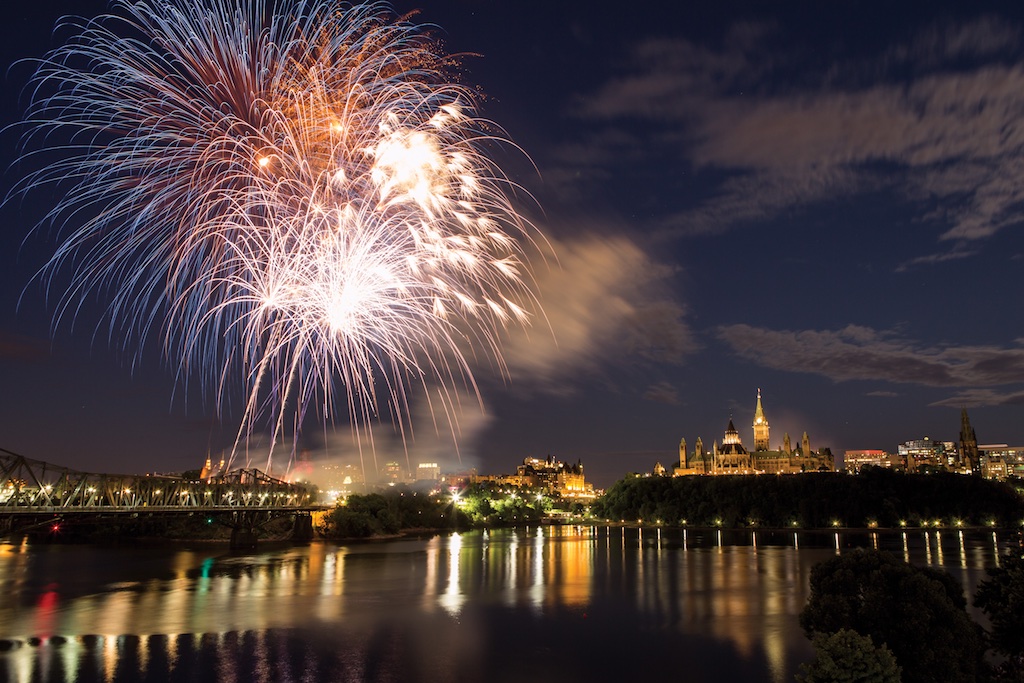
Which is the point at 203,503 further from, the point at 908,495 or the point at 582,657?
the point at 908,495

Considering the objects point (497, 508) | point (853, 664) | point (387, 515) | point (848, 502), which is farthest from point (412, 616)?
point (497, 508)

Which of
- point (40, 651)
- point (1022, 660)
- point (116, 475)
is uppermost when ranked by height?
point (116, 475)

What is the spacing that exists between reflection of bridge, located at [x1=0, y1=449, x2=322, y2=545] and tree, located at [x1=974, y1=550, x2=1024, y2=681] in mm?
51132

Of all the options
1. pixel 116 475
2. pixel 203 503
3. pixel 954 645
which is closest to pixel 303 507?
pixel 203 503

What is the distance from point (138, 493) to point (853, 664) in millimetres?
Answer: 66806

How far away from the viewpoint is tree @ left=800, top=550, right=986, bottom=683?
17.1 meters

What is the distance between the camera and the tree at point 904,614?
17.1 meters

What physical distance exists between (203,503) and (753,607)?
6268 centimetres

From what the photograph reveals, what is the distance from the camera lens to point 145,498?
2815 inches

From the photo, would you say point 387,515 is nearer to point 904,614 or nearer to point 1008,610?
point 904,614

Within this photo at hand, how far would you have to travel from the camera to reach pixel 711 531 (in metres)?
100

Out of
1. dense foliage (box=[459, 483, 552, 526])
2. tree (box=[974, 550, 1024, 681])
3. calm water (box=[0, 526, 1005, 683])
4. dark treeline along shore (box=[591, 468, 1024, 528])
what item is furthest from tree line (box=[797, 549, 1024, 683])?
dense foliage (box=[459, 483, 552, 526])

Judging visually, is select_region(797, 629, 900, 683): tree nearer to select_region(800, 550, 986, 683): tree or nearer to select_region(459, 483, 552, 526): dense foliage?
select_region(800, 550, 986, 683): tree

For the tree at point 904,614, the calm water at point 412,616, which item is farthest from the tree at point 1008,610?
the calm water at point 412,616
